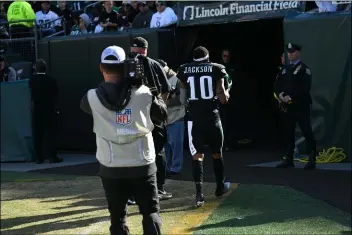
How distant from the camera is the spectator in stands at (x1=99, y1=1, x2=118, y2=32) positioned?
14523 millimetres

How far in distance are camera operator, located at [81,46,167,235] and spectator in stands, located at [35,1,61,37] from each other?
35.3 ft

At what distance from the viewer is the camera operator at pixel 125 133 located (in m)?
5.09

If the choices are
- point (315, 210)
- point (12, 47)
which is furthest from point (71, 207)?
point (12, 47)

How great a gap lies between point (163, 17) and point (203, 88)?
6.03 metres

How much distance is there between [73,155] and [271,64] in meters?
5.32

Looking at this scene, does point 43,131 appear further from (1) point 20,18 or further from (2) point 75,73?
(1) point 20,18

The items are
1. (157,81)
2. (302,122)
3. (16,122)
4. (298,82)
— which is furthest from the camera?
(16,122)

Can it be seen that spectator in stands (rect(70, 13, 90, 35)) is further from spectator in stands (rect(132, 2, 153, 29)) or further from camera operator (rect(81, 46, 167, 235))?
camera operator (rect(81, 46, 167, 235))

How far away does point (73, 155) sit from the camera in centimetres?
1452

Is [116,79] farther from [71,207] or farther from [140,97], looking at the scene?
[71,207]

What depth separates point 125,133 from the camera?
5.09 meters

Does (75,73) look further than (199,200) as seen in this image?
Yes

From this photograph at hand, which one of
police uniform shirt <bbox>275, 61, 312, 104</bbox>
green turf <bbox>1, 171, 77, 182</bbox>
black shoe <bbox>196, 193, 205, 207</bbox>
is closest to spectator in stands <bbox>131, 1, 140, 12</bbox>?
green turf <bbox>1, 171, 77, 182</bbox>

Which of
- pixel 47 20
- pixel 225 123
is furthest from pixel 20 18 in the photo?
pixel 225 123
